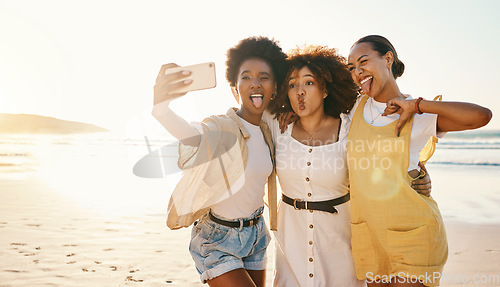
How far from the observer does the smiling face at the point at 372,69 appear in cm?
274

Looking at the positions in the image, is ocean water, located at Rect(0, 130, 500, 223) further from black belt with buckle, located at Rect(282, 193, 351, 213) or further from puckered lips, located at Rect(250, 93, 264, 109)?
black belt with buckle, located at Rect(282, 193, 351, 213)

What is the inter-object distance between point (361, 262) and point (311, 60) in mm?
1535

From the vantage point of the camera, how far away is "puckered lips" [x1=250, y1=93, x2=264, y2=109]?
308 cm

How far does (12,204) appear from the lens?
26.4ft

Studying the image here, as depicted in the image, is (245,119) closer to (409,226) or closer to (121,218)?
(409,226)

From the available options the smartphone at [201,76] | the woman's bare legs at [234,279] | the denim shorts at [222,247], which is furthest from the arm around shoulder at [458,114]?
the woman's bare legs at [234,279]

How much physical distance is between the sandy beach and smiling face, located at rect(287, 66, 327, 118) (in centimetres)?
253

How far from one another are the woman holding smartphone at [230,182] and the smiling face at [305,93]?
0.18 m

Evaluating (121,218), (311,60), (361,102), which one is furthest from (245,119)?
(121,218)

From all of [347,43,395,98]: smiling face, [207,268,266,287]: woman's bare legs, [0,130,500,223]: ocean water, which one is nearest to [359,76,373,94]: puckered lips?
[347,43,395,98]: smiling face

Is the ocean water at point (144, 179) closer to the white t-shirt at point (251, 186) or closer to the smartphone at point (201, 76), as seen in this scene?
the white t-shirt at point (251, 186)

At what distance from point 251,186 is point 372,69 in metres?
1.16

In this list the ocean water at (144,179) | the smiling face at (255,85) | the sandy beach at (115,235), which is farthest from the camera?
the ocean water at (144,179)

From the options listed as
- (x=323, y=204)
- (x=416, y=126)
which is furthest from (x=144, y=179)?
(x=416, y=126)
